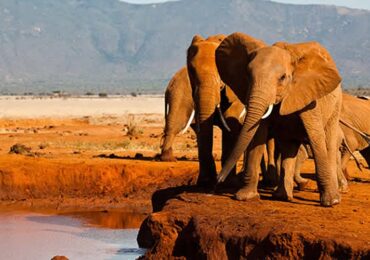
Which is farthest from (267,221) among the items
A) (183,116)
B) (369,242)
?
(183,116)

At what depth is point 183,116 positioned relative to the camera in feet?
65.9

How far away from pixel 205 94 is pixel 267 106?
2.16 m

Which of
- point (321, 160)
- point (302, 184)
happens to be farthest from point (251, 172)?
point (302, 184)

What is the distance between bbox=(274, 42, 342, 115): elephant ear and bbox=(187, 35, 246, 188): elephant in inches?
54.9

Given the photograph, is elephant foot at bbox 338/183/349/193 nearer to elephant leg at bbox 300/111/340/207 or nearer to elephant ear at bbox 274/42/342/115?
elephant leg at bbox 300/111/340/207

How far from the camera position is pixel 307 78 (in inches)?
506

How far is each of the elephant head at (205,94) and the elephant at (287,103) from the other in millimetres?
565

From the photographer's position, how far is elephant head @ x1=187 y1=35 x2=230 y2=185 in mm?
14272

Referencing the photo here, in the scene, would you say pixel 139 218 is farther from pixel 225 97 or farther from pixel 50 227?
pixel 225 97

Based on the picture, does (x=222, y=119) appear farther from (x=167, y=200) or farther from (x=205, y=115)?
(x=167, y=200)

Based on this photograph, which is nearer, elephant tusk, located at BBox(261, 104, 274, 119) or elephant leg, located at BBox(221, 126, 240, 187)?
elephant tusk, located at BBox(261, 104, 274, 119)

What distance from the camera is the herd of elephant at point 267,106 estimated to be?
40.8 feet

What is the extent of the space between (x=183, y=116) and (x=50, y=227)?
4.16 m

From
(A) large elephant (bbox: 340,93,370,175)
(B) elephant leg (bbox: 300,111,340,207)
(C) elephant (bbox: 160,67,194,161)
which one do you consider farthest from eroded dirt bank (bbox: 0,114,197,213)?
(B) elephant leg (bbox: 300,111,340,207)
